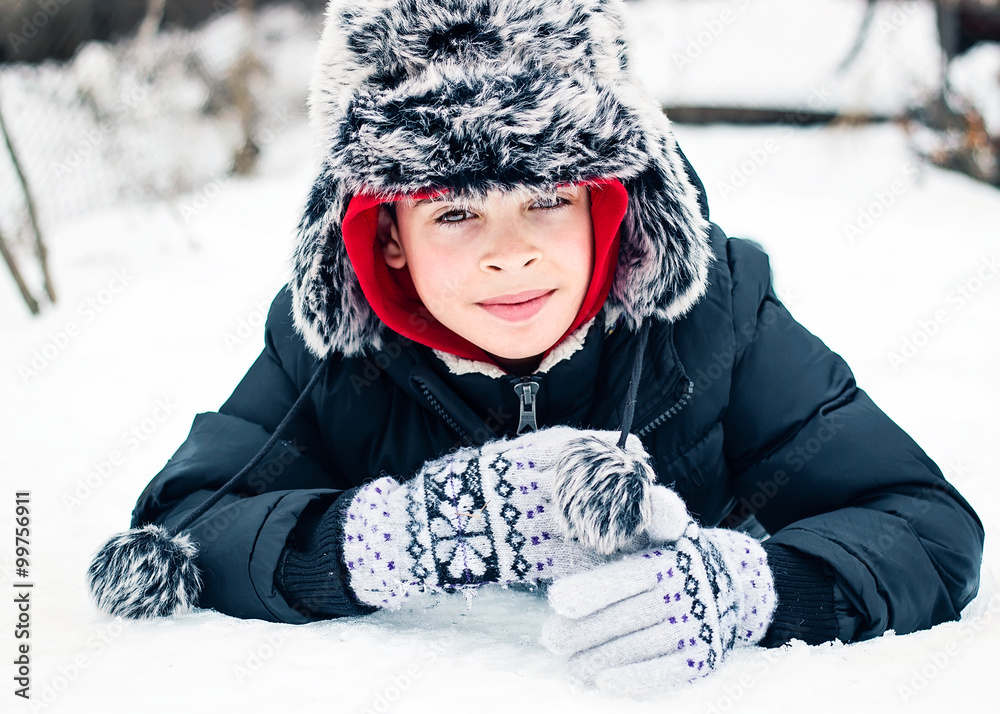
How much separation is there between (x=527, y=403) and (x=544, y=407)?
57mm

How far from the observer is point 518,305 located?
1.34m

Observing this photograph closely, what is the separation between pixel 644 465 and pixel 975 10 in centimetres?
594

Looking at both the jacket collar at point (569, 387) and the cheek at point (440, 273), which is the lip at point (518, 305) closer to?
the cheek at point (440, 273)

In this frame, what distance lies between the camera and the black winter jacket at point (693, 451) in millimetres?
1241

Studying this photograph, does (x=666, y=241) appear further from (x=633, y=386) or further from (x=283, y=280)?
(x=283, y=280)

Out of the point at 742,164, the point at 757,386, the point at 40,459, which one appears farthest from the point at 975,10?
the point at 40,459

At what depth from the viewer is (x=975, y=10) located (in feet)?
18.2

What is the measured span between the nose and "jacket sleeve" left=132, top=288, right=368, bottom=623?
1.57ft

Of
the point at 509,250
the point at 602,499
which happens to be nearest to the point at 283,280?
the point at 509,250

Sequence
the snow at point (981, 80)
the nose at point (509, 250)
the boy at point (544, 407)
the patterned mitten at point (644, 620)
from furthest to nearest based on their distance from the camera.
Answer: the snow at point (981, 80) → the nose at point (509, 250) → the boy at point (544, 407) → the patterned mitten at point (644, 620)

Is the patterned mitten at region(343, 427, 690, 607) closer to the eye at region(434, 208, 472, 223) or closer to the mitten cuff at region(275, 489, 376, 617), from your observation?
the mitten cuff at region(275, 489, 376, 617)

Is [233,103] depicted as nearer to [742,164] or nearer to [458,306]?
[742,164]

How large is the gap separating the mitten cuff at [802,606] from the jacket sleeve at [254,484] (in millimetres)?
656

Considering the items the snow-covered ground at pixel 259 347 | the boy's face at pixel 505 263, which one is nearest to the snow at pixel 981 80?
the snow-covered ground at pixel 259 347
